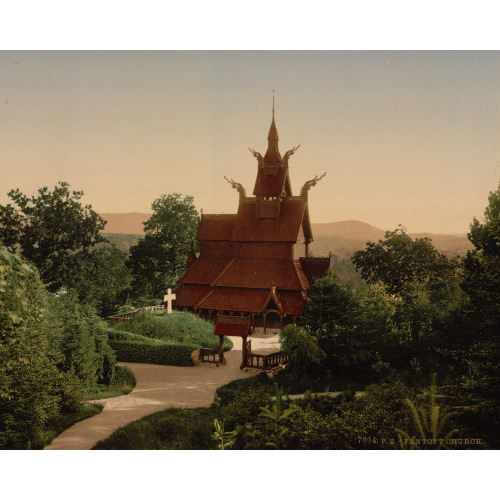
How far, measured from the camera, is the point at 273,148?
32.2 feet

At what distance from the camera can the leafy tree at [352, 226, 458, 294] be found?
10062mm

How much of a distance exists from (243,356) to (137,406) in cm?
262

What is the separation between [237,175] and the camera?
10047 millimetres

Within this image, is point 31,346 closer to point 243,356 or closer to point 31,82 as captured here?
point 243,356

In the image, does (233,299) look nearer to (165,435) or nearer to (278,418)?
(278,418)

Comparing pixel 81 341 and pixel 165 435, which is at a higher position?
pixel 81 341

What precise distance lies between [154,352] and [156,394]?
154cm

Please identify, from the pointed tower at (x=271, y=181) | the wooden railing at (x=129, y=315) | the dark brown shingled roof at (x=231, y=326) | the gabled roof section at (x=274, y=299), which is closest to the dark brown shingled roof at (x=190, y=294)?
the wooden railing at (x=129, y=315)

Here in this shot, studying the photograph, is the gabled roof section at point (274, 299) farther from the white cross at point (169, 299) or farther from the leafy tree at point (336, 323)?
the white cross at point (169, 299)

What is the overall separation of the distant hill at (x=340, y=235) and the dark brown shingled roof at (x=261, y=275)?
0.93m

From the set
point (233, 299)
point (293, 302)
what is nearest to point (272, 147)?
point (293, 302)

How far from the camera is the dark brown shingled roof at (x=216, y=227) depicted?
10.5 meters

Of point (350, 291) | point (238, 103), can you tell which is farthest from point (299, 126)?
point (350, 291)

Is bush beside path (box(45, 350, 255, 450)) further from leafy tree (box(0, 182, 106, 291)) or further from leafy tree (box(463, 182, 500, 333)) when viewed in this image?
leafy tree (box(463, 182, 500, 333))
